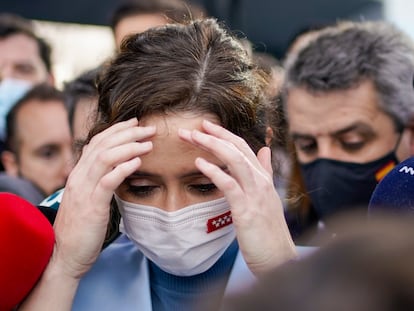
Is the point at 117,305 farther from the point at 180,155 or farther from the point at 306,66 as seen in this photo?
the point at 306,66

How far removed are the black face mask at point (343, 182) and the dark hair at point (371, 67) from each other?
7.7 inches

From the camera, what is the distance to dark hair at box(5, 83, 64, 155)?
3520 millimetres

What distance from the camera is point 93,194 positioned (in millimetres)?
1627

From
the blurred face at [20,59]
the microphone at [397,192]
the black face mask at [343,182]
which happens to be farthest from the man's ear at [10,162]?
the microphone at [397,192]

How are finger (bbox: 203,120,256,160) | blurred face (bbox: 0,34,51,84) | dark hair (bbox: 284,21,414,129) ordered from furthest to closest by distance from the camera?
blurred face (bbox: 0,34,51,84)
dark hair (bbox: 284,21,414,129)
finger (bbox: 203,120,256,160)

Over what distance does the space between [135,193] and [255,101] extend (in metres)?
0.38

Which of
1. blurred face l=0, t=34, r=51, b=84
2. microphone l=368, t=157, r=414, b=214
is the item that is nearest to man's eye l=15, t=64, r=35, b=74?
blurred face l=0, t=34, r=51, b=84

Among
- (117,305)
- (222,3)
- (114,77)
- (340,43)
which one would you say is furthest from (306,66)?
(222,3)

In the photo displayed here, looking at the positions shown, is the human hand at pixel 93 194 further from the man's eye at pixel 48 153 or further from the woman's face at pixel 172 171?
the man's eye at pixel 48 153

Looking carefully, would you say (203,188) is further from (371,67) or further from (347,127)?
(371,67)

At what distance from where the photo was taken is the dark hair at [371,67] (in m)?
2.63

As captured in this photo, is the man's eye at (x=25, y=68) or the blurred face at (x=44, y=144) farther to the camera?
the man's eye at (x=25, y=68)

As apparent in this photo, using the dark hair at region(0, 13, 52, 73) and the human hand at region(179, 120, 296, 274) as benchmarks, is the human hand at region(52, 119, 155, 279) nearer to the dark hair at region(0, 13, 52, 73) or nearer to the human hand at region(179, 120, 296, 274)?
the human hand at region(179, 120, 296, 274)

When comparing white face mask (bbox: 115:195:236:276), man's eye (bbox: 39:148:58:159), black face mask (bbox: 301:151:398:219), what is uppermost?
white face mask (bbox: 115:195:236:276)
